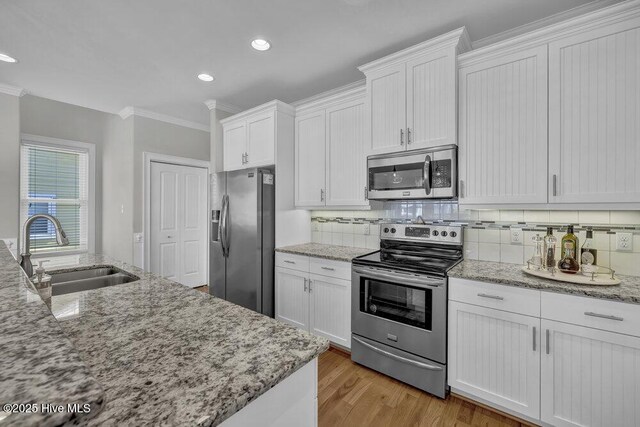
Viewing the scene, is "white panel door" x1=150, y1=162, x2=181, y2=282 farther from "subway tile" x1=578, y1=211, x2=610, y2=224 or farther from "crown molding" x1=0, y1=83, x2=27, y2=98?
"subway tile" x1=578, y1=211, x2=610, y2=224

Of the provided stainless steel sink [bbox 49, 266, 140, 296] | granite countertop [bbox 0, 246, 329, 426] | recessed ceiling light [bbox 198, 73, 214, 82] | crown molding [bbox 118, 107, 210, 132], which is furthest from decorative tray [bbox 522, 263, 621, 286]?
crown molding [bbox 118, 107, 210, 132]

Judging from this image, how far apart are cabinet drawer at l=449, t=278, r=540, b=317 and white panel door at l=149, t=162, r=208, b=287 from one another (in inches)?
148

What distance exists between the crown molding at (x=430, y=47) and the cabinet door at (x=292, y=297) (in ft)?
6.38

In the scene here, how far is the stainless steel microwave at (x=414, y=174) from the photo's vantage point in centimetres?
212

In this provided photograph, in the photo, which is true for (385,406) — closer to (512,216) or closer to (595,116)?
(512,216)

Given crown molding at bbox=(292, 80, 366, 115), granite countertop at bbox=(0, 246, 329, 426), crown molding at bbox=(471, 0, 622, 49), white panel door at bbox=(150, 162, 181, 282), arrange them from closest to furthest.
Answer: granite countertop at bbox=(0, 246, 329, 426) < crown molding at bbox=(471, 0, 622, 49) < crown molding at bbox=(292, 80, 366, 115) < white panel door at bbox=(150, 162, 181, 282)

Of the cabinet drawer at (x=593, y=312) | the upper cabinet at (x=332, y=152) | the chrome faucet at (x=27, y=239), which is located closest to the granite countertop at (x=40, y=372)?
the chrome faucet at (x=27, y=239)

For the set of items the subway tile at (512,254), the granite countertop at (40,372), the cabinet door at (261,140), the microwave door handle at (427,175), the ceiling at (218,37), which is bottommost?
the subway tile at (512,254)

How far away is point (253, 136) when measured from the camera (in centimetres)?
322

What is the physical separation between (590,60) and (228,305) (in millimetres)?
2418

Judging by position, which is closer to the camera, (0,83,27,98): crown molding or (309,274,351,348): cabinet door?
(309,274,351,348): cabinet door

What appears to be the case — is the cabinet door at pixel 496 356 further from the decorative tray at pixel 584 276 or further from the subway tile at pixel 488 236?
the subway tile at pixel 488 236

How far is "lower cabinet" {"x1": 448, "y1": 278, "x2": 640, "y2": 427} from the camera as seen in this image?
1.46 metres

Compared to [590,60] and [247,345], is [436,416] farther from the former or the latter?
[590,60]
